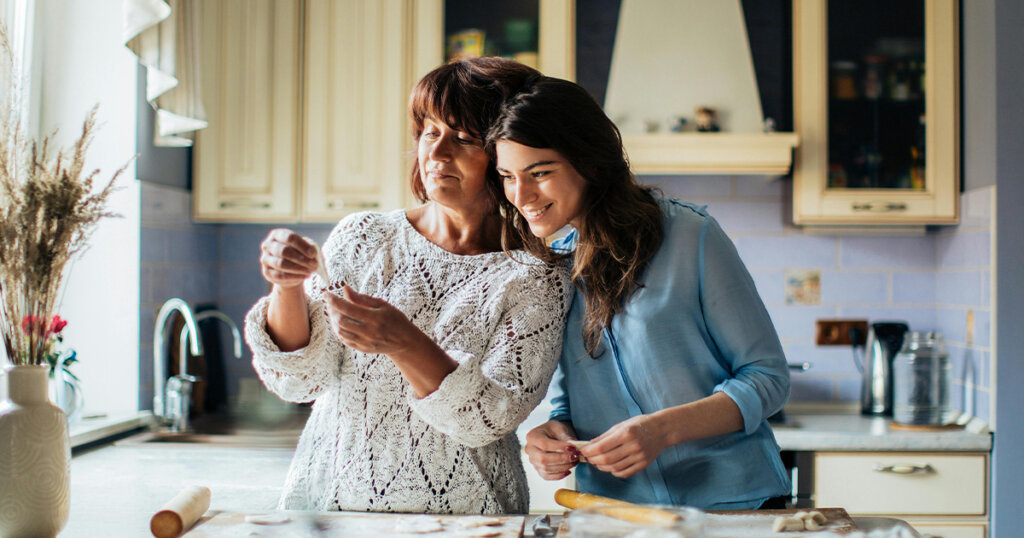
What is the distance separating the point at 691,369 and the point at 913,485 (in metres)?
1.36

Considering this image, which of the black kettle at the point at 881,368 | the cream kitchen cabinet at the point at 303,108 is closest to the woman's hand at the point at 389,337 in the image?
the cream kitchen cabinet at the point at 303,108

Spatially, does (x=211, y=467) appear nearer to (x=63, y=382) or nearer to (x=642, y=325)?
(x=63, y=382)

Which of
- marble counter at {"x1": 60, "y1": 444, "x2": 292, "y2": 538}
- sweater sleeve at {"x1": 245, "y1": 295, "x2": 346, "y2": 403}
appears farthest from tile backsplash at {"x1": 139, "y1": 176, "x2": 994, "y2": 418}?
sweater sleeve at {"x1": 245, "y1": 295, "x2": 346, "y2": 403}

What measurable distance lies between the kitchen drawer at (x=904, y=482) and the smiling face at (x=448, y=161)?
1.45 metres

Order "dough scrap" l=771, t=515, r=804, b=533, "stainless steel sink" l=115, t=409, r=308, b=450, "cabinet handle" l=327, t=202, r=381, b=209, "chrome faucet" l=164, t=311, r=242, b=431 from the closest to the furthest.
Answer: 1. "dough scrap" l=771, t=515, r=804, b=533
2. "stainless steel sink" l=115, t=409, r=308, b=450
3. "chrome faucet" l=164, t=311, r=242, b=431
4. "cabinet handle" l=327, t=202, r=381, b=209

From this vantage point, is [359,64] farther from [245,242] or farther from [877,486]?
[877,486]

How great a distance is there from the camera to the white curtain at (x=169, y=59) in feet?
6.96

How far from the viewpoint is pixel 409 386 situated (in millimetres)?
1119

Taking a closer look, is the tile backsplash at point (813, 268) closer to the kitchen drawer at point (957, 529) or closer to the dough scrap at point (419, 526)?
the kitchen drawer at point (957, 529)

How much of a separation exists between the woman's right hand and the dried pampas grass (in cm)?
23

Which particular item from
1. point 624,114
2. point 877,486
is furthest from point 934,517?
point 624,114

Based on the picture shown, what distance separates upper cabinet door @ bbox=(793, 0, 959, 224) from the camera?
8.05 feet

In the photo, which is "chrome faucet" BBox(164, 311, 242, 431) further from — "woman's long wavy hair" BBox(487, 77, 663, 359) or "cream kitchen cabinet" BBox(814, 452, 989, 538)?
"cream kitchen cabinet" BBox(814, 452, 989, 538)

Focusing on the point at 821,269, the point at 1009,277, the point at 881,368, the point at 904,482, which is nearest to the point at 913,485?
the point at 904,482
